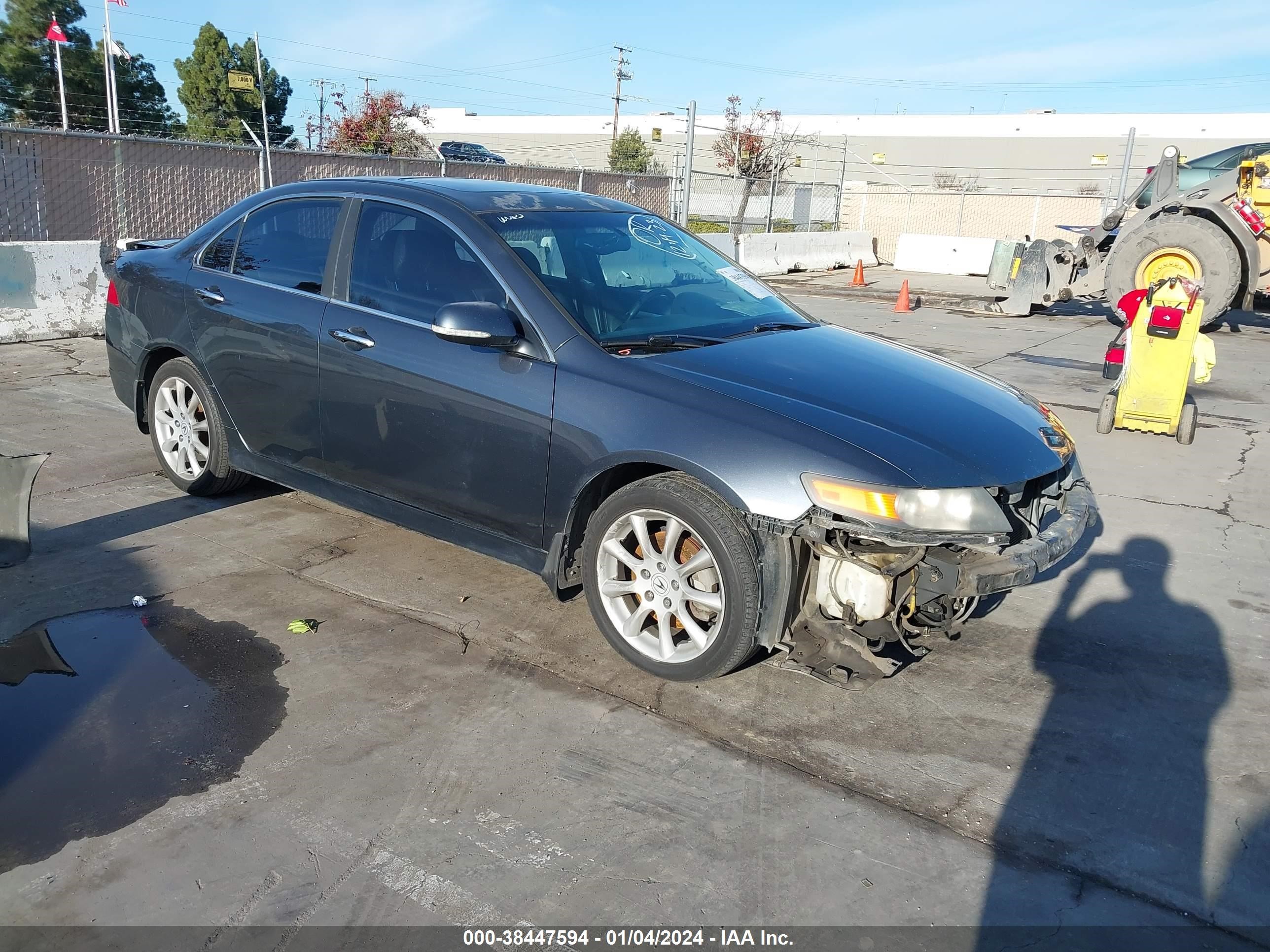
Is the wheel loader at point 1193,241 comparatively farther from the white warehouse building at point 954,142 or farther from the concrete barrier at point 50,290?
the white warehouse building at point 954,142

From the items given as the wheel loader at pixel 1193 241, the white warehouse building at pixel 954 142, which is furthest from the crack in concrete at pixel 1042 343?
the white warehouse building at pixel 954 142

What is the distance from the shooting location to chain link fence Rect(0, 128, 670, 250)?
13.0 meters

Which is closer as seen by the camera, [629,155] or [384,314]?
[384,314]

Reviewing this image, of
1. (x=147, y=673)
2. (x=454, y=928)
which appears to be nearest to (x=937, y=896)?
(x=454, y=928)

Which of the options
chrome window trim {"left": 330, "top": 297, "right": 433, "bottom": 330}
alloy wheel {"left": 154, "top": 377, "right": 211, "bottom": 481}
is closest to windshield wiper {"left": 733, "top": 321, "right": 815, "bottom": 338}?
chrome window trim {"left": 330, "top": 297, "right": 433, "bottom": 330}

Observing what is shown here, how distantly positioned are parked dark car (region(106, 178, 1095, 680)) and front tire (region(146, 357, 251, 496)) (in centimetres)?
5

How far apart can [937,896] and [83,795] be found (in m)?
2.45

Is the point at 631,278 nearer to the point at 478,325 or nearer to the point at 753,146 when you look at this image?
the point at 478,325

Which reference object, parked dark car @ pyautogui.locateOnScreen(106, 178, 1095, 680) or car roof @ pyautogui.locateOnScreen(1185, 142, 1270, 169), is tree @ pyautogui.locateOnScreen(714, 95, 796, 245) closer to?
car roof @ pyautogui.locateOnScreen(1185, 142, 1270, 169)

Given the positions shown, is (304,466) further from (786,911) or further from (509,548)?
(786,911)

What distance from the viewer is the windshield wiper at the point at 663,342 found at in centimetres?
394

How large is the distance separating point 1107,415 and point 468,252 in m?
5.65

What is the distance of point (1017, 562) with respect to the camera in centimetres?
346

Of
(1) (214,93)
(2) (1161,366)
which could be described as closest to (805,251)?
(2) (1161,366)
